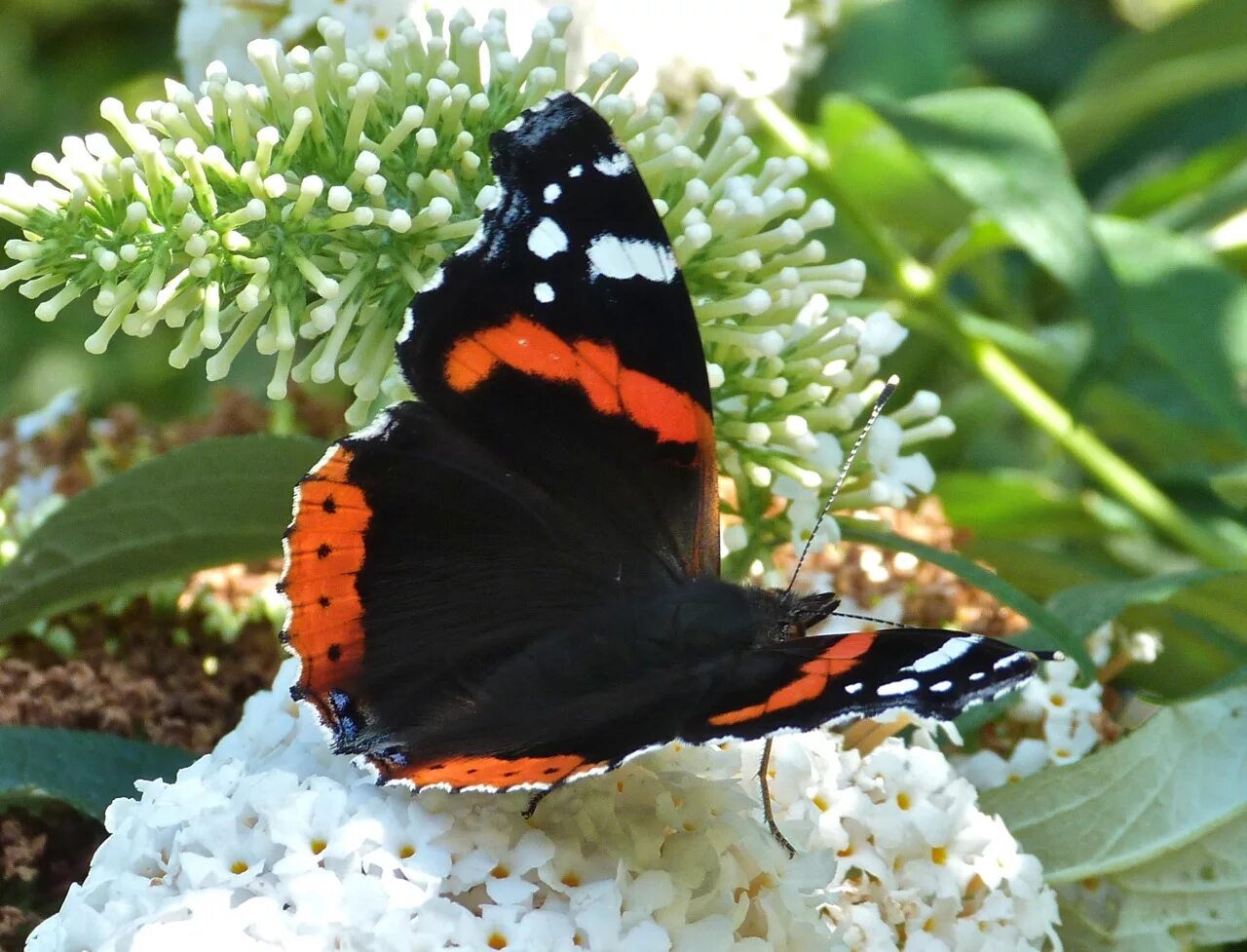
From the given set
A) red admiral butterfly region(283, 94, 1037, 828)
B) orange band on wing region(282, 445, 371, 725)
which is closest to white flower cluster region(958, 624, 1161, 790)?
red admiral butterfly region(283, 94, 1037, 828)

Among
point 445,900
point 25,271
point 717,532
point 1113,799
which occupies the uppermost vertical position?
point 25,271

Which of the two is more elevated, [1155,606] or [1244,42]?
[1244,42]

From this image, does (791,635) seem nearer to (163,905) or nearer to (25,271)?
(163,905)

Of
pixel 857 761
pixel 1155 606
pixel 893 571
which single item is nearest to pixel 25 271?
pixel 857 761

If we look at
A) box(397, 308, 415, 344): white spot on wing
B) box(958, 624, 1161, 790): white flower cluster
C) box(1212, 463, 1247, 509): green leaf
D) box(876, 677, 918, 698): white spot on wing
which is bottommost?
box(958, 624, 1161, 790): white flower cluster

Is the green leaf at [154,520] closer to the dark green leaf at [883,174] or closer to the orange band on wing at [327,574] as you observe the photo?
the orange band on wing at [327,574]

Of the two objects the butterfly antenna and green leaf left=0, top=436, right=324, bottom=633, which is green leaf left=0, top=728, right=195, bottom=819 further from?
the butterfly antenna
